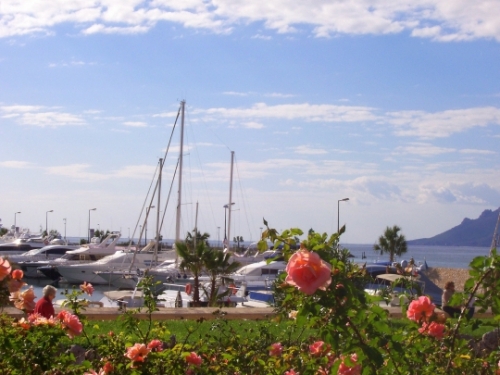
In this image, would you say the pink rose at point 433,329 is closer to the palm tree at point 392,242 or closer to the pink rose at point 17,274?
the pink rose at point 17,274

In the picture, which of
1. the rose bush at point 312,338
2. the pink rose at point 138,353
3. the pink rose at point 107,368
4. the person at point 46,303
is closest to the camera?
the rose bush at point 312,338

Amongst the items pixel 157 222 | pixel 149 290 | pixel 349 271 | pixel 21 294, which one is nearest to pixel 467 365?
pixel 349 271

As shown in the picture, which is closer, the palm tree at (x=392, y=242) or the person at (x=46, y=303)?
the person at (x=46, y=303)

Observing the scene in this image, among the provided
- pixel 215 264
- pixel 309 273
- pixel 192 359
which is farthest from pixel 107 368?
pixel 215 264

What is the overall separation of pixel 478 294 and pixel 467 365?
26.5 inches

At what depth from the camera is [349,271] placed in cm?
355

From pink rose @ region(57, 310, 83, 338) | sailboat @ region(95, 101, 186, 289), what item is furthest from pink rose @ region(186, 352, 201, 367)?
sailboat @ region(95, 101, 186, 289)

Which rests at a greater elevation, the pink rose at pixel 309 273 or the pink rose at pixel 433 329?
the pink rose at pixel 309 273

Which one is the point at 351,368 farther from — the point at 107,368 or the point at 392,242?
the point at 392,242

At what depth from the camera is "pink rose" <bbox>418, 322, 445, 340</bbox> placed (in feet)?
13.9

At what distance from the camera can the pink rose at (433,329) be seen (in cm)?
424

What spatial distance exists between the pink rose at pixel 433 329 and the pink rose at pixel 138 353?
166 centimetres

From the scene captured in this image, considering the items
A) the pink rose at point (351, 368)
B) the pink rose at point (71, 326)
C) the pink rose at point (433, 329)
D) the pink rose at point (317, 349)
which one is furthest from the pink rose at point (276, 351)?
the pink rose at point (71, 326)

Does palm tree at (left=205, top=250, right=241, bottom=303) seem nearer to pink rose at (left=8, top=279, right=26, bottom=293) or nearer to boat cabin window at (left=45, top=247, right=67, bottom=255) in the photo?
pink rose at (left=8, top=279, right=26, bottom=293)
